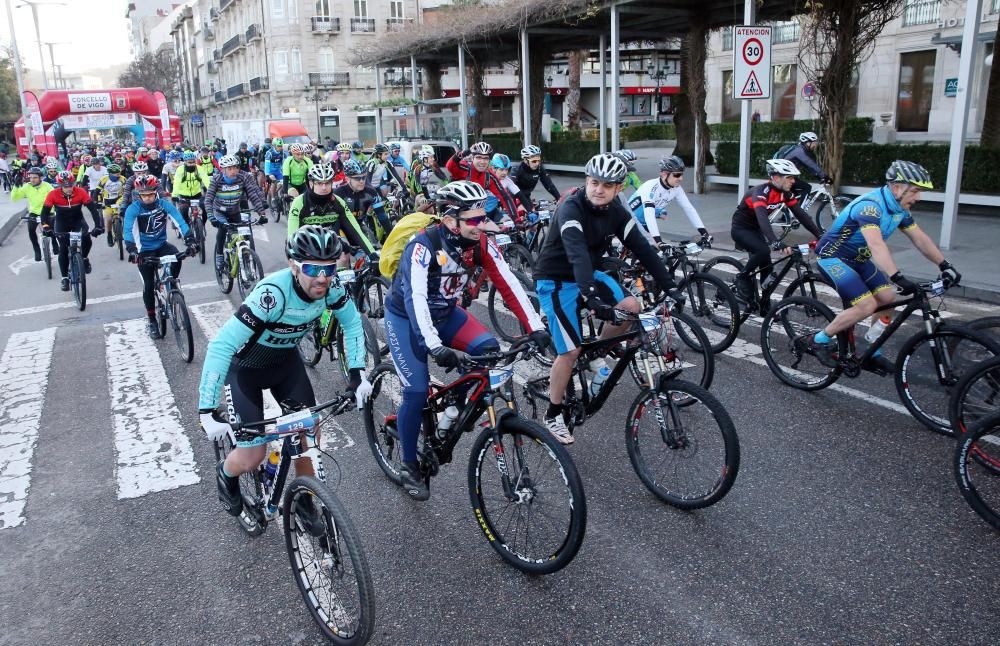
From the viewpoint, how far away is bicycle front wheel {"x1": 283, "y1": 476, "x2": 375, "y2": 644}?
3.27 m

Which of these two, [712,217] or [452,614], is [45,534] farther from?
[712,217]

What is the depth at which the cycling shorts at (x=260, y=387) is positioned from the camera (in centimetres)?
409

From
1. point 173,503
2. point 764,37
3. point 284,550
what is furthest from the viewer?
point 764,37

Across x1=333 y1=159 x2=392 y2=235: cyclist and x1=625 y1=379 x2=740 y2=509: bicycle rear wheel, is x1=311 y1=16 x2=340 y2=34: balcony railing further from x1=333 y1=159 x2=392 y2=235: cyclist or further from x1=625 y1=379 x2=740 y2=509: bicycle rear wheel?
x1=625 y1=379 x2=740 y2=509: bicycle rear wheel

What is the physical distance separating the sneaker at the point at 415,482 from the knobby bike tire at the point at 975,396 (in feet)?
11.4

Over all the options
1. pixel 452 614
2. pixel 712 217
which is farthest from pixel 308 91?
pixel 452 614

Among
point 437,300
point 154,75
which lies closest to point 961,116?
point 437,300

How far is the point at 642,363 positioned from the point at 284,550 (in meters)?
2.43

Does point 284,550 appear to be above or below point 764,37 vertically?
below

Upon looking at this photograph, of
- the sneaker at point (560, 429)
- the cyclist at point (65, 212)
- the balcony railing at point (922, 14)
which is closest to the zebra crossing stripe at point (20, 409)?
the cyclist at point (65, 212)

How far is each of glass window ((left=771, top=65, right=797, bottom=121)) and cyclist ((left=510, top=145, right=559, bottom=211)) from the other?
110 ft

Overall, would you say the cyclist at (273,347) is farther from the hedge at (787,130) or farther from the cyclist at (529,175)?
the hedge at (787,130)

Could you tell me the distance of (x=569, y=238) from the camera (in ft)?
17.0

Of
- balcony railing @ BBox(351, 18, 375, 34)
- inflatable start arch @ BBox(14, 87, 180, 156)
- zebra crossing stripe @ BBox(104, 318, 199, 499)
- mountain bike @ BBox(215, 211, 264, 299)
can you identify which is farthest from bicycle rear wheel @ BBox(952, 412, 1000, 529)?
balcony railing @ BBox(351, 18, 375, 34)
